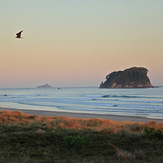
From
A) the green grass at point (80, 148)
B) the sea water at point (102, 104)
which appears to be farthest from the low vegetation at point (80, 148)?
the sea water at point (102, 104)

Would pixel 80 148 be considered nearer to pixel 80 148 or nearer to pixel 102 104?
pixel 80 148

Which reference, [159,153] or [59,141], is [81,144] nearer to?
[59,141]

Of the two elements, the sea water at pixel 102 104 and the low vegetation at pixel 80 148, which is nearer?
the low vegetation at pixel 80 148

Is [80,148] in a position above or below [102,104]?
above

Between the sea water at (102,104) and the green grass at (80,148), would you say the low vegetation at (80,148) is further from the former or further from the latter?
the sea water at (102,104)

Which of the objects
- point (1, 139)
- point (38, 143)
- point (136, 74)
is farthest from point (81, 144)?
point (136, 74)

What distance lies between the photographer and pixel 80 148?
8281 mm

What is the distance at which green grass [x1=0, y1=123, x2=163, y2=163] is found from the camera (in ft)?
22.4

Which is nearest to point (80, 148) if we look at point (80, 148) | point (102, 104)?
point (80, 148)

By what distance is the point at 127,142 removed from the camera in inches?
360

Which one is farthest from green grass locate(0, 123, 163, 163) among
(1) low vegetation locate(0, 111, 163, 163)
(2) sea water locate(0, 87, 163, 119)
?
(2) sea water locate(0, 87, 163, 119)

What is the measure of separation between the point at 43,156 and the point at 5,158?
108 centimetres

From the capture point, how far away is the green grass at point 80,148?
682 centimetres

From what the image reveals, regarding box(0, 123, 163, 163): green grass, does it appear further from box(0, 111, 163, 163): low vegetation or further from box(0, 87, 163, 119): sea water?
box(0, 87, 163, 119): sea water
